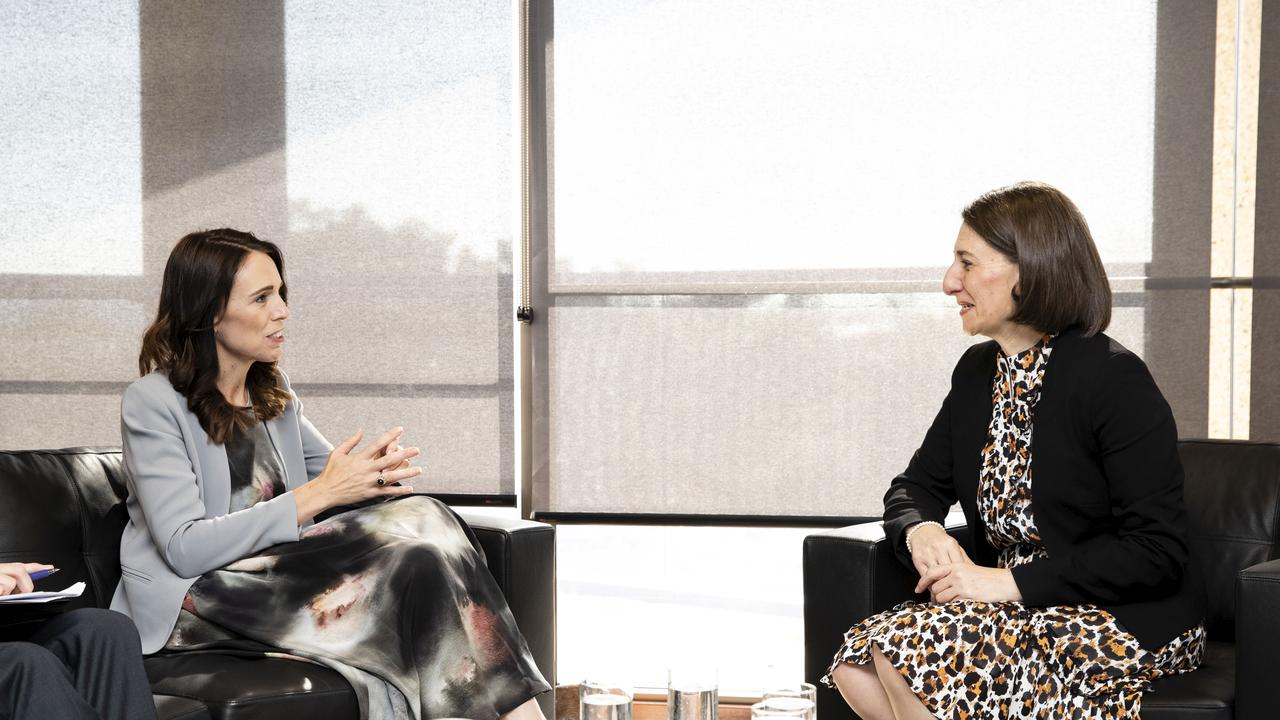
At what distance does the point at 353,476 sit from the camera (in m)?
2.53

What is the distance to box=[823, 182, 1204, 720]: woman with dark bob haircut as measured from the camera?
2.12m

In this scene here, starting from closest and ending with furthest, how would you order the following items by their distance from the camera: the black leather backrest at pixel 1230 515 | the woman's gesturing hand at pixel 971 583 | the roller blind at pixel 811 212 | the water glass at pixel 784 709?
the water glass at pixel 784 709, the woman's gesturing hand at pixel 971 583, the black leather backrest at pixel 1230 515, the roller blind at pixel 811 212

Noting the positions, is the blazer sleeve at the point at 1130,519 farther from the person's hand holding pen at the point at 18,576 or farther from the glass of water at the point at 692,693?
the person's hand holding pen at the point at 18,576

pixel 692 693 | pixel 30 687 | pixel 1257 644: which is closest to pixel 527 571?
pixel 30 687

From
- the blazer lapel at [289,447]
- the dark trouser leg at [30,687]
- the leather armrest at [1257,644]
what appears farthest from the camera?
the blazer lapel at [289,447]

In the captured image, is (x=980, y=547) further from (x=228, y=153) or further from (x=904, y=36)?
(x=228, y=153)

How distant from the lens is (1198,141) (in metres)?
3.50

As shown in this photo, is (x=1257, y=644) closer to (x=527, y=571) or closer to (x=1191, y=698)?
(x=1191, y=698)

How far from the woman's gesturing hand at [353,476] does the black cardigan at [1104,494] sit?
3.59 feet

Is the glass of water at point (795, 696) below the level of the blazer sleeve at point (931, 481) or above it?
below

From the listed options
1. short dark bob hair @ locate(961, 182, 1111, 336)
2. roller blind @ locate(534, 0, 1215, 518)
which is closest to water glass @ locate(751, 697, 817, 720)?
short dark bob hair @ locate(961, 182, 1111, 336)

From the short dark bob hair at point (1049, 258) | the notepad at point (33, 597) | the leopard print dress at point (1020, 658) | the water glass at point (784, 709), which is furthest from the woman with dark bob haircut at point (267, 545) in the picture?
the short dark bob hair at point (1049, 258)

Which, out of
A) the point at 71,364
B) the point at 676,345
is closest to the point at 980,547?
the point at 676,345

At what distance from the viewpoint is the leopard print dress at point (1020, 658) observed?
2104 millimetres
